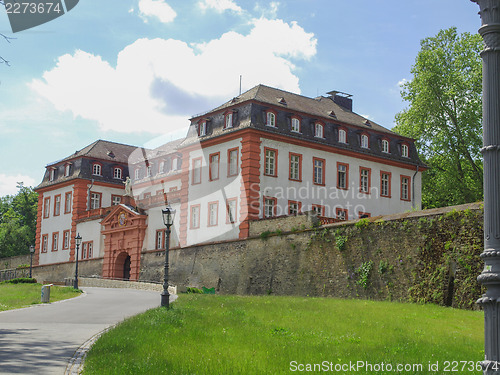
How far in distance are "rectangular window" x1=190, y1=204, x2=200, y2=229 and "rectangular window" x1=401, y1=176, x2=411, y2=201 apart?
47.5 ft

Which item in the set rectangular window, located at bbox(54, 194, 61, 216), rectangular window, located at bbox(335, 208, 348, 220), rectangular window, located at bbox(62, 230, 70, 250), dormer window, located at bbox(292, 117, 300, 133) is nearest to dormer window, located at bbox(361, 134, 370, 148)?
rectangular window, located at bbox(335, 208, 348, 220)

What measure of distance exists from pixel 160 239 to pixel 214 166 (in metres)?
8.33

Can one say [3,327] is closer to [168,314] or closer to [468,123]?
[168,314]

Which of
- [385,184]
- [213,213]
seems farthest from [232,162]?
[385,184]

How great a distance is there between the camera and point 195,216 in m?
43.4

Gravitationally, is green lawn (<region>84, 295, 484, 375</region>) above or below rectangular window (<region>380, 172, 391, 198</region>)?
below

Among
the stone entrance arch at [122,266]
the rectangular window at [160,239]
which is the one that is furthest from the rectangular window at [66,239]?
the rectangular window at [160,239]

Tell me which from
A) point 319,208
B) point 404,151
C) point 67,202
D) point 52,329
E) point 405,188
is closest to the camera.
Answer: point 52,329

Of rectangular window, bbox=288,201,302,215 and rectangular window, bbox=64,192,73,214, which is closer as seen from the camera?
rectangular window, bbox=288,201,302,215

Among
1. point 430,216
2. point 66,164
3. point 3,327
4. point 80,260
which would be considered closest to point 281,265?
point 430,216

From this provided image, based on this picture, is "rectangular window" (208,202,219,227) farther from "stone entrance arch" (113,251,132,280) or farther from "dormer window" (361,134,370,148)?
"stone entrance arch" (113,251,132,280)

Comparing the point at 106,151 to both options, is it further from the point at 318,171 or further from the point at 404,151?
the point at 404,151

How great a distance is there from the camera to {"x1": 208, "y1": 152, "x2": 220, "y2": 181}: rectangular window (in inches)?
1656

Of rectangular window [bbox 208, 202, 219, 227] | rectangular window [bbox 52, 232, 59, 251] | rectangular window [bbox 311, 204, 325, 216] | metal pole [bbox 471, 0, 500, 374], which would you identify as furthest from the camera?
rectangular window [bbox 52, 232, 59, 251]
